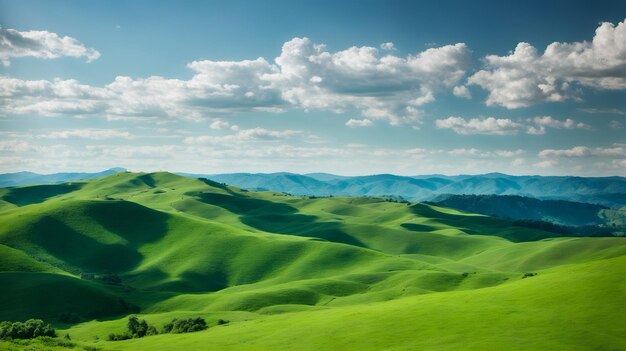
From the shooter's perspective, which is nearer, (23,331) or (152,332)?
(23,331)

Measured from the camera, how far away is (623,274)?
234 feet

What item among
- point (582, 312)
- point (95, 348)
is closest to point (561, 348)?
point (582, 312)

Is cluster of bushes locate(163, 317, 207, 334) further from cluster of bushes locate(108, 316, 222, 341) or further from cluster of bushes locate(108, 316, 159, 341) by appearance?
cluster of bushes locate(108, 316, 159, 341)

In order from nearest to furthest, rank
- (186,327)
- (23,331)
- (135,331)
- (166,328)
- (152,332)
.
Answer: (23,331)
(186,327)
(152,332)
(135,331)
(166,328)

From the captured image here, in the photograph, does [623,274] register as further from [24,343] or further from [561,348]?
[24,343]

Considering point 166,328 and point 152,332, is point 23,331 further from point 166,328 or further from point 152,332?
point 166,328

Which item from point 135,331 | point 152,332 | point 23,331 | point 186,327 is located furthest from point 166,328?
point 23,331

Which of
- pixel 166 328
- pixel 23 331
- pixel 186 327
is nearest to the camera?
pixel 23 331

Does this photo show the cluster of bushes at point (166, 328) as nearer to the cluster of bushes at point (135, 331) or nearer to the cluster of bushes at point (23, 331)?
the cluster of bushes at point (135, 331)

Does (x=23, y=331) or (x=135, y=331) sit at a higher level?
(x=23, y=331)

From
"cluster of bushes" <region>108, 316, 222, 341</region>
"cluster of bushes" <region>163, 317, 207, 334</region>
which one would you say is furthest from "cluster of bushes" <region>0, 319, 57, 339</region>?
"cluster of bushes" <region>163, 317, 207, 334</region>

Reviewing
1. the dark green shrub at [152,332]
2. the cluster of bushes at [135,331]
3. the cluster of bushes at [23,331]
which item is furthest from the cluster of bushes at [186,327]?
the cluster of bushes at [23,331]

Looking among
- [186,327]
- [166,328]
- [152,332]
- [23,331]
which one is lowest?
[152,332]

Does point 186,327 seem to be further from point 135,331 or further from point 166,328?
point 135,331
